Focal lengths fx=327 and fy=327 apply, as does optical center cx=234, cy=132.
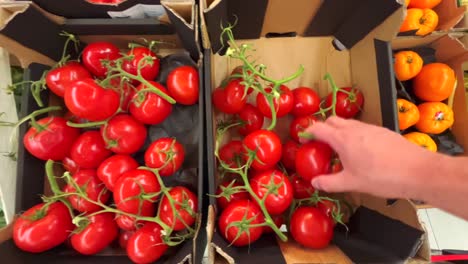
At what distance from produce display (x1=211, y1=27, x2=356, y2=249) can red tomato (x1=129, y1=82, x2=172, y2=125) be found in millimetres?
150

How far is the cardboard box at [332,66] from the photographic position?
71 centimetres

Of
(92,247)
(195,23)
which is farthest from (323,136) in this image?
(92,247)

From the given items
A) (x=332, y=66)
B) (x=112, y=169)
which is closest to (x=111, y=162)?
(x=112, y=169)

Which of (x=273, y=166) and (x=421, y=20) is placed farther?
(x=421, y=20)

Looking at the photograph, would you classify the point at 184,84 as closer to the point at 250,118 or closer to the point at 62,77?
the point at 250,118

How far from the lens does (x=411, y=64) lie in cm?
102

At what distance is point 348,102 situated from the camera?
0.90 m

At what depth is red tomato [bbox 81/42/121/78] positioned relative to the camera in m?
0.86

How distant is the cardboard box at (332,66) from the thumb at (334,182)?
0.22 meters

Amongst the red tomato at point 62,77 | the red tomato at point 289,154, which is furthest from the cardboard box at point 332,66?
the red tomato at point 62,77

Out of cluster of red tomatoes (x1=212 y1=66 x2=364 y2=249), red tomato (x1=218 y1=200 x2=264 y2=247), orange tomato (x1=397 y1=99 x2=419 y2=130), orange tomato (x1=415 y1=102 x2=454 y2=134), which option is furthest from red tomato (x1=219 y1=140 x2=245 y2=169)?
orange tomato (x1=415 y1=102 x2=454 y2=134)

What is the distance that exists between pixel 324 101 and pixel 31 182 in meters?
0.83

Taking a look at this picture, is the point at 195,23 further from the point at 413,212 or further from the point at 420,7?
the point at 420,7

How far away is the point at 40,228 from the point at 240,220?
18.1 inches
